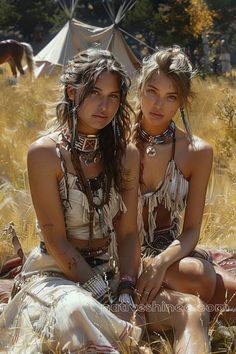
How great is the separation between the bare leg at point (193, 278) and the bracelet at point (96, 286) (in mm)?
402

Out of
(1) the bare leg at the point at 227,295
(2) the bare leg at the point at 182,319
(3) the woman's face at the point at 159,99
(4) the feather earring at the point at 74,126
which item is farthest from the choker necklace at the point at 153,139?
(2) the bare leg at the point at 182,319

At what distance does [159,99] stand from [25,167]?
3019 millimetres

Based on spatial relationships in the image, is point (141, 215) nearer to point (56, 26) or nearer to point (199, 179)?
point (199, 179)

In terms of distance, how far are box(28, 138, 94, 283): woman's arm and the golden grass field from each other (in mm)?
517

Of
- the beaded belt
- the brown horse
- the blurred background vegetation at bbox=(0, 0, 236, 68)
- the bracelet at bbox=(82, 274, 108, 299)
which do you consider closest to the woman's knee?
the bracelet at bbox=(82, 274, 108, 299)

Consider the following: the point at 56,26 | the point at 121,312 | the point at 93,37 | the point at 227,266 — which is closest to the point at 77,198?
the point at 121,312

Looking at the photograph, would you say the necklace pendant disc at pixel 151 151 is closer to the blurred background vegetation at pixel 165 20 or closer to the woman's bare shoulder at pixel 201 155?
the woman's bare shoulder at pixel 201 155

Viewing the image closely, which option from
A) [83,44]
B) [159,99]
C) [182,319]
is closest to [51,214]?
[182,319]

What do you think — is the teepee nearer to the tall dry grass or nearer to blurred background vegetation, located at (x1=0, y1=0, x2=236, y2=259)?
blurred background vegetation, located at (x1=0, y1=0, x2=236, y2=259)

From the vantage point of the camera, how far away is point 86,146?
10.7 ft

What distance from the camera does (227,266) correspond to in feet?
13.8

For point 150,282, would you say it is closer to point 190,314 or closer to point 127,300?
point 127,300

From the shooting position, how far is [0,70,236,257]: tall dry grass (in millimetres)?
5012

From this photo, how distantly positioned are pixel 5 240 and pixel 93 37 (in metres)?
17.3
